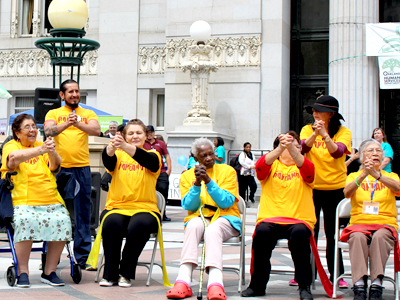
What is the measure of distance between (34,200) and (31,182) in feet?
0.57

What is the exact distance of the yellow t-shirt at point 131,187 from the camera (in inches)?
231

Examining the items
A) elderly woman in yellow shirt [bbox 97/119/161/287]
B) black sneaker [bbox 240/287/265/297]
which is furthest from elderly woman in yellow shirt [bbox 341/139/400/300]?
elderly woman in yellow shirt [bbox 97/119/161/287]

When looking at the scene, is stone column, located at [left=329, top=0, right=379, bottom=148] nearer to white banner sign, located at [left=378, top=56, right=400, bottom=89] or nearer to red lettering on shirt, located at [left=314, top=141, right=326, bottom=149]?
white banner sign, located at [left=378, top=56, right=400, bottom=89]

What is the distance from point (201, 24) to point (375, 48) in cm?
469

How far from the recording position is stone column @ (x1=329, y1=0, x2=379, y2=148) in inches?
634

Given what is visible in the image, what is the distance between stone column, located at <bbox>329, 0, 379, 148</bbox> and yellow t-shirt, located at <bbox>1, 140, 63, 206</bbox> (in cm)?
1162

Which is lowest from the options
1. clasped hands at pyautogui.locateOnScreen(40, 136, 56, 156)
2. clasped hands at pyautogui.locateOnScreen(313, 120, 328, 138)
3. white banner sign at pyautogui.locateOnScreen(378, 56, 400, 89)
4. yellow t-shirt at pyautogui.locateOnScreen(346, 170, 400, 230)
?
yellow t-shirt at pyautogui.locateOnScreen(346, 170, 400, 230)

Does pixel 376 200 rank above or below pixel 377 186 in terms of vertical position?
below

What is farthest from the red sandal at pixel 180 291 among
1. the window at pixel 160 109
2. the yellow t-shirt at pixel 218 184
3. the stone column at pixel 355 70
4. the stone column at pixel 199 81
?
the window at pixel 160 109

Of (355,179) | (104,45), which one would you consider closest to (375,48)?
(104,45)

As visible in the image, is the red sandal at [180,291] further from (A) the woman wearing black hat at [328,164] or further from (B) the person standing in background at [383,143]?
(B) the person standing in background at [383,143]

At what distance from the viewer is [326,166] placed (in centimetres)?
592

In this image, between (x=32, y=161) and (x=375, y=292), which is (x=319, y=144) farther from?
(x=32, y=161)

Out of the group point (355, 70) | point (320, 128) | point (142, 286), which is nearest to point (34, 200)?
point (142, 286)
